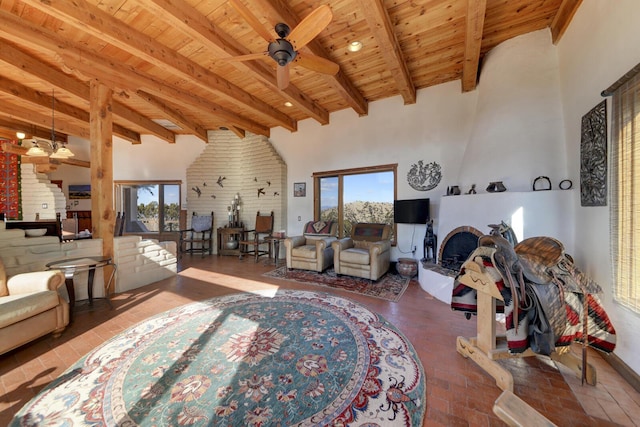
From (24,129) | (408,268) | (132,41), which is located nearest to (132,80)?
(132,41)

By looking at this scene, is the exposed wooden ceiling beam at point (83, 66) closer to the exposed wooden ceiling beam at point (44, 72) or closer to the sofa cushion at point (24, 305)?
the exposed wooden ceiling beam at point (44, 72)

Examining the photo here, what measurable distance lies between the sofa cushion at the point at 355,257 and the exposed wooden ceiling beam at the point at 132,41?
337 cm

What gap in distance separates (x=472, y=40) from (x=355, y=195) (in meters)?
3.08

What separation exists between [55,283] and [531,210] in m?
5.07

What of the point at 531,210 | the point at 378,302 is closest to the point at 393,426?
the point at 378,302

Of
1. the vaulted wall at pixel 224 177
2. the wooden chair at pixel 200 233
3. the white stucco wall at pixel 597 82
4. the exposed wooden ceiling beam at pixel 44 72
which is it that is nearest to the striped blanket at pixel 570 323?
the white stucco wall at pixel 597 82

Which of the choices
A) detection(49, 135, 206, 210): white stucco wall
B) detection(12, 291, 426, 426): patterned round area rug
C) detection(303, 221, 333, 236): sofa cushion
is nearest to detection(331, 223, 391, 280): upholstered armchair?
detection(303, 221, 333, 236): sofa cushion

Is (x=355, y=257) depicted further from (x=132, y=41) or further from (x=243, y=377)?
(x=132, y=41)

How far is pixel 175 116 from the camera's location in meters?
5.05

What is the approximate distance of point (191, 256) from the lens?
5875mm

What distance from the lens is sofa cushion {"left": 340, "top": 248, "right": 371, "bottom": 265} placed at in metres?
3.70

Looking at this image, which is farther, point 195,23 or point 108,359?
point 195,23

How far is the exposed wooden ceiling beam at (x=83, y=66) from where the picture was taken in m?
2.38

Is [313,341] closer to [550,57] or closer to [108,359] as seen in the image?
[108,359]
